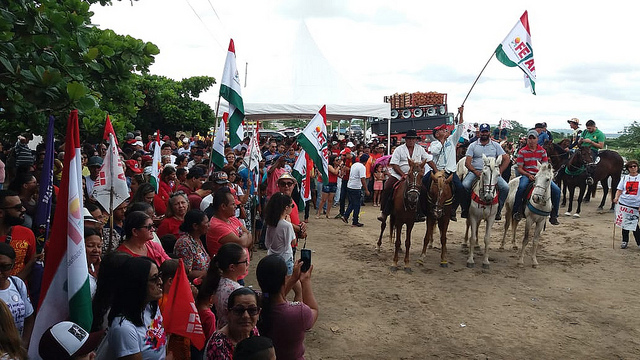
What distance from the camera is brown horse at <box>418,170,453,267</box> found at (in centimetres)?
937

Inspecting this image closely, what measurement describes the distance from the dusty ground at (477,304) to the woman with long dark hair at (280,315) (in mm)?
2547

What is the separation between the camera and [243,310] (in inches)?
121

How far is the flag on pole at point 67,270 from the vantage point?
119 inches

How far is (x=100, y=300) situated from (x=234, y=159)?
336 inches

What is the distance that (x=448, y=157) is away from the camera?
9898mm

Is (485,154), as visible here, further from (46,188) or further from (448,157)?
(46,188)

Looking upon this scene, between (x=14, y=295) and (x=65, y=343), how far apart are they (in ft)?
3.54

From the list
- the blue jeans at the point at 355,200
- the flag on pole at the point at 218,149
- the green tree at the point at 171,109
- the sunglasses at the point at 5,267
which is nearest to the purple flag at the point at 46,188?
the sunglasses at the point at 5,267

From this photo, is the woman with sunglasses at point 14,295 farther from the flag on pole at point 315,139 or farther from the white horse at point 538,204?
the white horse at point 538,204

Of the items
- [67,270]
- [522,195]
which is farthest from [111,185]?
[522,195]

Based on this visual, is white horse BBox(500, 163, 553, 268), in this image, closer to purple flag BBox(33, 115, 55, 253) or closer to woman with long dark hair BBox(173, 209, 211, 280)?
woman with long dark hair BBox(173, 209, 211, 280)

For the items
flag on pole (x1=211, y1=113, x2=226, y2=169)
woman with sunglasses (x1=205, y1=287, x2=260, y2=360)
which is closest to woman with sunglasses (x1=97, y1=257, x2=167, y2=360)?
woman with sunglasses (x1=205, y1=287, x2=260, y2=360)

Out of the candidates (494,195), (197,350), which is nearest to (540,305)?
(494,195)

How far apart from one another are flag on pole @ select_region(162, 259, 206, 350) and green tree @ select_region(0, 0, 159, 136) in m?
2.14
